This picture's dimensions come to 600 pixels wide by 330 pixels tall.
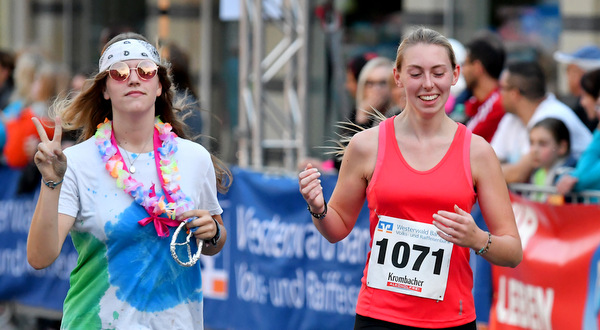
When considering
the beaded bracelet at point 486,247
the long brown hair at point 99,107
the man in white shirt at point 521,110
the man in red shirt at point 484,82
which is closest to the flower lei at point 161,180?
the long brown hair at point 99,107

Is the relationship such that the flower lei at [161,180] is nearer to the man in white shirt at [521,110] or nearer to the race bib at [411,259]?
the race bib at [411,259]

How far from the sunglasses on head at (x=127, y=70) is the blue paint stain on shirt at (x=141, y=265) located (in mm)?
504

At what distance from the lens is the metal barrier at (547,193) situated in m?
5.92

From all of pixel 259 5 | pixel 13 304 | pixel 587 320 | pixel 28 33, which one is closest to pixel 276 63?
pixel 259 5

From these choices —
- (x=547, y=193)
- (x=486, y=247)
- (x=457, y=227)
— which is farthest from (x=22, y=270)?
(x=457, y=227)

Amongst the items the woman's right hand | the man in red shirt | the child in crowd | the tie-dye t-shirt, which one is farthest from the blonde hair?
the man in red shirt

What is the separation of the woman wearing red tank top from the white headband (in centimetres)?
80

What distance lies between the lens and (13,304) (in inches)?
379

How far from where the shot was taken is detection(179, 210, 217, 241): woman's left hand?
3.79 meters

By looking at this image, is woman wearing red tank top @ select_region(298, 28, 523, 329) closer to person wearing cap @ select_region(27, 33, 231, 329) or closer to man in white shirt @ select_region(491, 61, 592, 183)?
person wearing cap @ select_region(27, 33, 231, 329)

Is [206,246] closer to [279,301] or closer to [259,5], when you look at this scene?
[279,301]

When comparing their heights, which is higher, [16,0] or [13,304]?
[16,0]

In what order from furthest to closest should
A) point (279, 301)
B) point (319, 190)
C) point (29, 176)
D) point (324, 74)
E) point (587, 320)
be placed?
point (324, 74), point (29, 176), point (279, 301), point (587, 320), point (319, 190)

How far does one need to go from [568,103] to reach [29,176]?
5096 millimetres
